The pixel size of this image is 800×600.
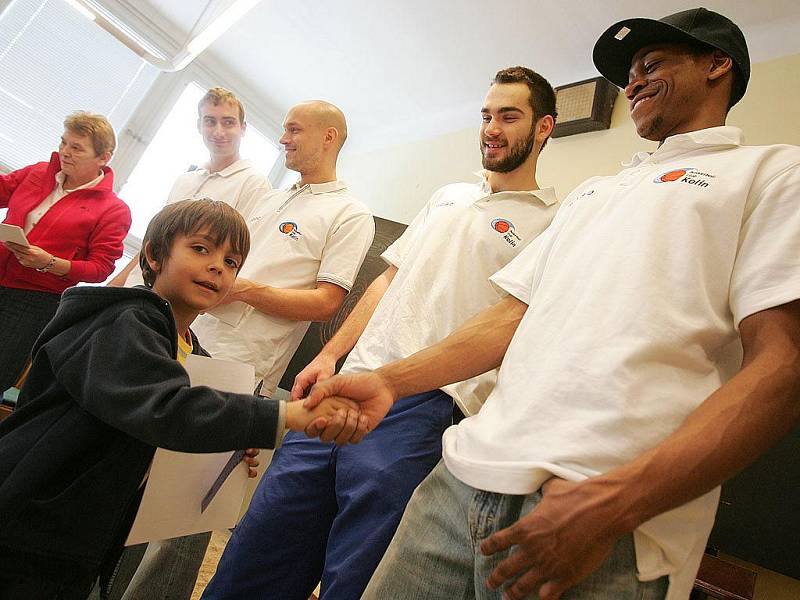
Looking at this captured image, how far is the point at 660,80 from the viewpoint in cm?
106

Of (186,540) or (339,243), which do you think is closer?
(186,540)

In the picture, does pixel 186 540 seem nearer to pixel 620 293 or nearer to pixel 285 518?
pixel 285 518

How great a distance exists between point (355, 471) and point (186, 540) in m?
0.70

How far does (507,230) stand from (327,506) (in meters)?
0.78

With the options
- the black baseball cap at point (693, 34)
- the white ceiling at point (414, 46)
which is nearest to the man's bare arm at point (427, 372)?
the black baseball cap at point (693, 34)

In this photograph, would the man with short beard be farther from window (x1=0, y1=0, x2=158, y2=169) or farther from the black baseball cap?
window (x1=0, y1=0, x2=158, y2=169)

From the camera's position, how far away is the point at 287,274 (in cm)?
177

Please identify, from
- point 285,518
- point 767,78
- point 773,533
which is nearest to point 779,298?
point 285,518

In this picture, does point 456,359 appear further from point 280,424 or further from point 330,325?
point 330,325

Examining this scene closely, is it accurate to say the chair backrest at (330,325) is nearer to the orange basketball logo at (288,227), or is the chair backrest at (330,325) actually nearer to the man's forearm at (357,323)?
the orange basketball logo at (288,227)

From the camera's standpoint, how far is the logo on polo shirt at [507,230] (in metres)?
1.33

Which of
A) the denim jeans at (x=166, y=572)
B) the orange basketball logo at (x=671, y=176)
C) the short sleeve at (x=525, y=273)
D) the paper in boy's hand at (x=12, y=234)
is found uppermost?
the orange basketball logo at (x=671, y=176)

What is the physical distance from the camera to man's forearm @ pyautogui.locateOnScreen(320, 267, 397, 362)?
1416mm

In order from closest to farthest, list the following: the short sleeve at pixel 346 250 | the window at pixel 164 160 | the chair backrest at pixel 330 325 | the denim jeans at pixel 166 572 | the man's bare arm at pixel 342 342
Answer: the man's bare arm at pixel 342 342
the denim jeans at pixel 166 572
the short sleeve at pixel 346 250
the chair backrest at pixel 330 325
the window at pixel 164 160
